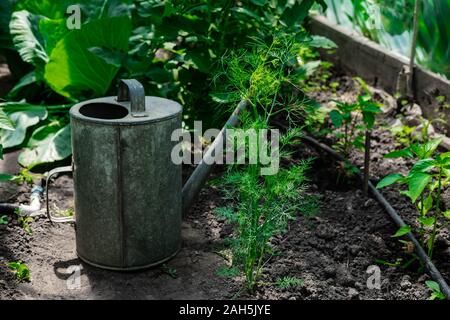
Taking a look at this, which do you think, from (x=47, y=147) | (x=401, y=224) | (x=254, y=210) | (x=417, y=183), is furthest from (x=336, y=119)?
(x=47, y=147)

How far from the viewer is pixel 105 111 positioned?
301 cm

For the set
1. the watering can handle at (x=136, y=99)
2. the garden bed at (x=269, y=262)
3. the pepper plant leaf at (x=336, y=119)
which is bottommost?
the garden bed at (x=269, y=262)

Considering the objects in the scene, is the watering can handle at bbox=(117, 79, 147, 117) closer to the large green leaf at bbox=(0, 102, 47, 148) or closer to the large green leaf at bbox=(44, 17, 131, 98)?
the large green leaf at bbox=(44, 17, 131, 98)

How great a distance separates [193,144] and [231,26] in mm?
716

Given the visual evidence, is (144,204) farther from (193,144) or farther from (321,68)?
(321,68)

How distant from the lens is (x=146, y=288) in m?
2.85

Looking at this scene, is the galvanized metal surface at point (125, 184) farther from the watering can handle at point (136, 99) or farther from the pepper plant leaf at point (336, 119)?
the pepper plant leaf at point (336, 119)

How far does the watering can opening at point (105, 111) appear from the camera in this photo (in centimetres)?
297

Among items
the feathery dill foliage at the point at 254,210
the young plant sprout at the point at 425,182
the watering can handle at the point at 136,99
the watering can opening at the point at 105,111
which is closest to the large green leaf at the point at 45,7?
the watering can opening at the point at 105,111

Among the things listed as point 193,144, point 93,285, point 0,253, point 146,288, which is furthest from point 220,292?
point 193,144

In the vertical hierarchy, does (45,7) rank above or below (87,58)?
above

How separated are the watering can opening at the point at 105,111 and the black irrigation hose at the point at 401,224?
4.38 ft

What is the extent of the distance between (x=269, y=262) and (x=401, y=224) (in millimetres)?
678

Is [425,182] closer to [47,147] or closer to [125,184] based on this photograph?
[125,184]
